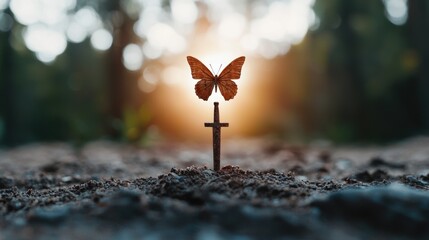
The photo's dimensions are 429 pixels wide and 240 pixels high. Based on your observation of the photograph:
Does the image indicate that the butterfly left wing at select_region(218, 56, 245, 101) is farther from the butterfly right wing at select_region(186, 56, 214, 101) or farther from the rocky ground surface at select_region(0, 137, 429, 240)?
the rocky ground surface at select_region(0, 137, 429, 240)

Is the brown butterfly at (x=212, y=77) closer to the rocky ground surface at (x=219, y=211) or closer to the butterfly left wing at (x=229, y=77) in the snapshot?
the butterfly left wing at (x=229, y=77)

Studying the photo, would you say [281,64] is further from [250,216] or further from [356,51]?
[250,216]

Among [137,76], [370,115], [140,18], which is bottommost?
[370,115]

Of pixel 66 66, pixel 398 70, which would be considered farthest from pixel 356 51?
pixel 66 66

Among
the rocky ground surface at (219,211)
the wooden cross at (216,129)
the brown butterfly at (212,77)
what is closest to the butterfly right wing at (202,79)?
the brown butterfly at (212,77)

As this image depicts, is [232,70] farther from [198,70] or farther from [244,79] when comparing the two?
[244,79]

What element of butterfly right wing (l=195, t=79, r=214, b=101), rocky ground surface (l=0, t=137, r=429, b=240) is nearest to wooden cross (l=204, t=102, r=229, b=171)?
butterfly right wing (l=195, t=79, r=214, b=101)

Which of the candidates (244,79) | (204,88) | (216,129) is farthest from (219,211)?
(244,79)

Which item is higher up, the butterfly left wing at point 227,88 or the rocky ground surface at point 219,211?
the butterfly left wing at point 227,88
